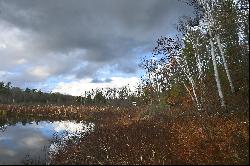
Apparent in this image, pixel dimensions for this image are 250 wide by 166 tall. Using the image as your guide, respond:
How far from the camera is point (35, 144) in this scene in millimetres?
21609

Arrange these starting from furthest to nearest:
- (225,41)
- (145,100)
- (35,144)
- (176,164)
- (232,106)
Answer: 1. (145,100)
2. (225,41)
3. (35,144)
4. (232,106)
5. (176,164)

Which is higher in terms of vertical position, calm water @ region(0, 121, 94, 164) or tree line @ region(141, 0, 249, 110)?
tree line @ region(141, 0, 249, 110)

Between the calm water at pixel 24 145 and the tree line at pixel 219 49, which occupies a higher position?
the tree line at pixel 219 49

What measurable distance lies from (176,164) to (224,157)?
1867mm

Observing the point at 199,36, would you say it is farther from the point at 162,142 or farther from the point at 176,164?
the point at 176,164

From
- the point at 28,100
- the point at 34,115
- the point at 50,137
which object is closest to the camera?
the point at 50,137

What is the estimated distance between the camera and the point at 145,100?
7025 centimetres

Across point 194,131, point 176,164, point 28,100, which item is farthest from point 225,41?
point 28,100

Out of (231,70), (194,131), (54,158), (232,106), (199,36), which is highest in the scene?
(199,36)

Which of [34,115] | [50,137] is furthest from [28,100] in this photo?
[50,137]

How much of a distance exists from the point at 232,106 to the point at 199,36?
8339mm

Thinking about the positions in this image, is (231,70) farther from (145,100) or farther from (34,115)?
(145,100)

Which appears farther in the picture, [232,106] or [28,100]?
[28,100]

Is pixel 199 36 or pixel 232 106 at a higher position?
pixel 199 36
